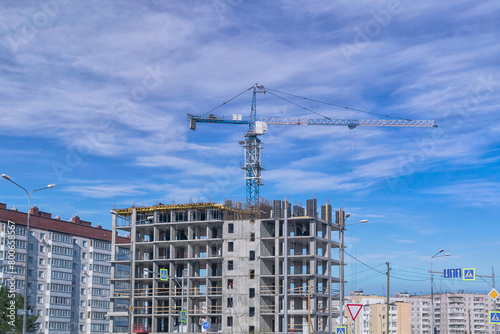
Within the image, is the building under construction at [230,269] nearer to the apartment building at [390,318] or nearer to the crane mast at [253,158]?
the crane mast at [253,158]

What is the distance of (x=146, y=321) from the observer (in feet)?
322

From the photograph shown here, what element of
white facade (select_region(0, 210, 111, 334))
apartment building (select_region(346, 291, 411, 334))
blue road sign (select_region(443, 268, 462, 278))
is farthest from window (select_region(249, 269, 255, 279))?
apartment building (select_region(346, 291, 411, 334))

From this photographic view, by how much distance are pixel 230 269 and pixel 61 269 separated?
177ft

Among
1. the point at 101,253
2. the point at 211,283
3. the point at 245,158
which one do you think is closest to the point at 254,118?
the point at 245,158

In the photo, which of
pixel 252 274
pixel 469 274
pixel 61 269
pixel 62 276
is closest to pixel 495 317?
pixel 469 274

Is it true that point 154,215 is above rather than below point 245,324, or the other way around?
above

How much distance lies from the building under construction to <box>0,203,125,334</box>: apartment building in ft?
100

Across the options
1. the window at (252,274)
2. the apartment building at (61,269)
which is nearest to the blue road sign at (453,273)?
the window at (252,274)

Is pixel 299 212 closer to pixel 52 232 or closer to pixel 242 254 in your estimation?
pixel 242 254

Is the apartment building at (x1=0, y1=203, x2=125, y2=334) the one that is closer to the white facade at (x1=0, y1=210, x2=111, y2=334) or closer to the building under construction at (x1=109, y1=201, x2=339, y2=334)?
the white facade at (x1=0, y1=210, x2=111, y2=334)

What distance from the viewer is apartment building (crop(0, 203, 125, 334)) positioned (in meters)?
120

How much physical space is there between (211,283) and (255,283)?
327 inches

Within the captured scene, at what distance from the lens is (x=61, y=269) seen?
131 metres

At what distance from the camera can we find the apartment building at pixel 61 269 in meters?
120
